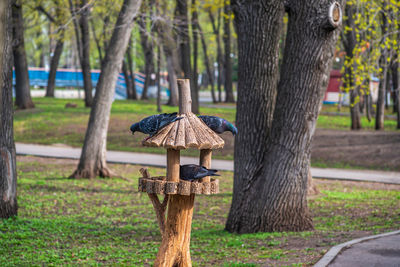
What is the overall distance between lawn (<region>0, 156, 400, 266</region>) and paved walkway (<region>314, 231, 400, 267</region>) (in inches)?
9.0

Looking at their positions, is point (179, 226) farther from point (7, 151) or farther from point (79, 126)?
point (79, 126)

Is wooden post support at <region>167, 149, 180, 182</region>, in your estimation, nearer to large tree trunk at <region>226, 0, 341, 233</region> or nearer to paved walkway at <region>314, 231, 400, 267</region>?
paved walkway at <region>314, 231, 400, 267</region>

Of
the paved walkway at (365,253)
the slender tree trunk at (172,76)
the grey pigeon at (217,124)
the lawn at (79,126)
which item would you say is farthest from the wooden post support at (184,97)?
the slender tree trunk at (172,76)

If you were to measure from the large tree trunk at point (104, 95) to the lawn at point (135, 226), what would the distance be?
47 cm

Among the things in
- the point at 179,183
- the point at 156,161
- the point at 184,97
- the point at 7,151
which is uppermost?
the point at 184,97

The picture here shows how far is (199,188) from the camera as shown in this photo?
4961 mm

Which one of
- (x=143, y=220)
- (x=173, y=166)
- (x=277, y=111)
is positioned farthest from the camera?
(x=143, y=220)

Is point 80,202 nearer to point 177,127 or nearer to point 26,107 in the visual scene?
point 177,127

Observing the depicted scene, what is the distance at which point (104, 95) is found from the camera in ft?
46.9

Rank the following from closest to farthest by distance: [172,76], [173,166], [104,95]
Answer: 1. [173,166]
2. [104,95]
3. [172,76]

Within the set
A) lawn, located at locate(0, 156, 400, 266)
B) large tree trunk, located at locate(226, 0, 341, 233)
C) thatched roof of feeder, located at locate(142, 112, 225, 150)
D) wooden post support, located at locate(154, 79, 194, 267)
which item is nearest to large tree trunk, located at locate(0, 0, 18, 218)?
lawn, located at locate(0, 156, 400, 266)

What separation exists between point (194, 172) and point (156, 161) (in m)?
13.4

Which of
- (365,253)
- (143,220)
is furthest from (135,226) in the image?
(365,253)

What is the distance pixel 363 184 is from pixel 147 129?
1122 cm
